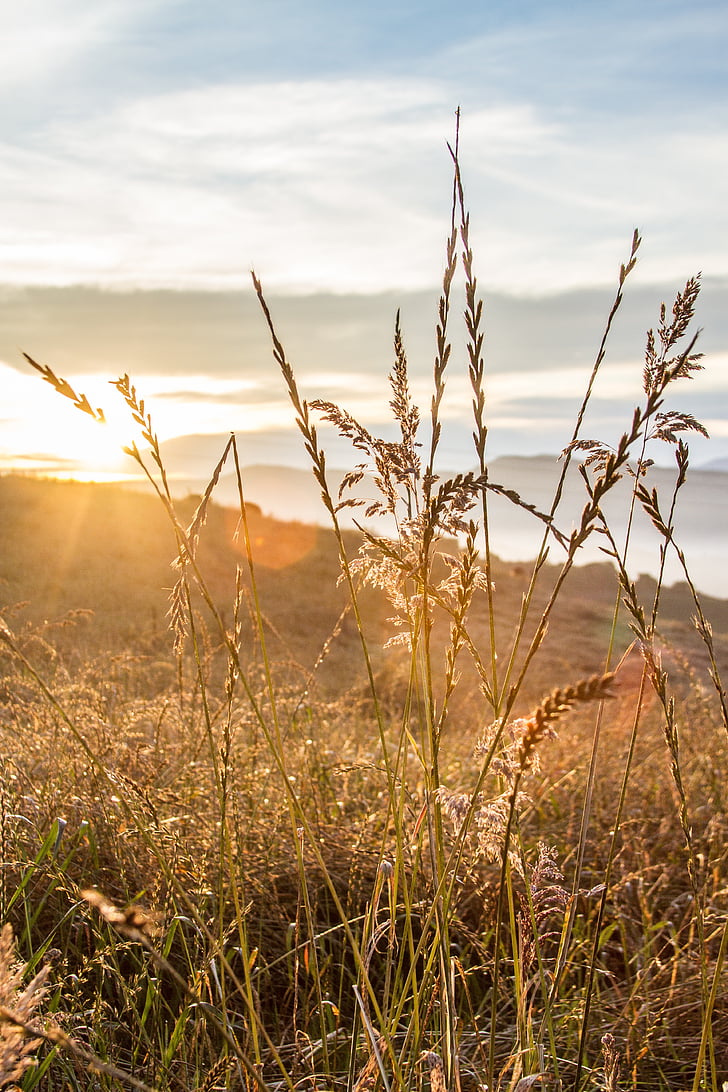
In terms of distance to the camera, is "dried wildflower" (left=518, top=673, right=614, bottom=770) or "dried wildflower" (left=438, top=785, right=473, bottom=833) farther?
"dried wildflower" (left=438, top=785, right=473, bottom=833)

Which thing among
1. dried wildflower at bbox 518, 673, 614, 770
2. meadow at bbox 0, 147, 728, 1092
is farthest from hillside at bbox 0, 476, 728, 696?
dried wildflower at bbox 518, 673, 614, 770

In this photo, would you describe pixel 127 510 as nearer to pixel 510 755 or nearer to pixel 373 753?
pixel 373 753

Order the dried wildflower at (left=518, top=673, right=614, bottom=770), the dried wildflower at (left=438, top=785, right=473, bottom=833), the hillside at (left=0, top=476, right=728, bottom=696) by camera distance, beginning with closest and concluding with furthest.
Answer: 1. the dried wildflower at (left=518, top=673, right=614, bottom=770)
2. the dried wildflower at (left=438, top=785, right=473, bottom=833)
3. the hillside at (left=0, top=476, right=728, bottom=696)

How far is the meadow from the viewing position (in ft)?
4.10

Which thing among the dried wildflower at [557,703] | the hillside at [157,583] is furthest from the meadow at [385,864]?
the hillside at [157,583]

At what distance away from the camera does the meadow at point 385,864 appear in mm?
1250

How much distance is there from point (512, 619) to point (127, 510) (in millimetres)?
7150

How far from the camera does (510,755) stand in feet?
3.72

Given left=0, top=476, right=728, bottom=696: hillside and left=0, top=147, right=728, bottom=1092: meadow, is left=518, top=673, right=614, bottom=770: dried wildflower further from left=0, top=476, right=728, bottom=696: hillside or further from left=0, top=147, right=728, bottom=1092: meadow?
left=0, top=476, right=728, bottom=696: hillside

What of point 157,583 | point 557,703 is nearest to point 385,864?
point 557,703

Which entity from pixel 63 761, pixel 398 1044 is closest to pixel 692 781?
pixel 398 1044

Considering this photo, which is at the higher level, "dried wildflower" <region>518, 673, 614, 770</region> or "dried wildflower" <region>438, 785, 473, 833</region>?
"dried wildflower" <region>518, 673, 614, 770</region>

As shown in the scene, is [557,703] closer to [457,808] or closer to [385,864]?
[457,808]

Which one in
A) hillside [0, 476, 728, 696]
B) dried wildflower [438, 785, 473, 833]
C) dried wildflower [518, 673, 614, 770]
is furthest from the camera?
hillside [0, 476, 728, 696]
